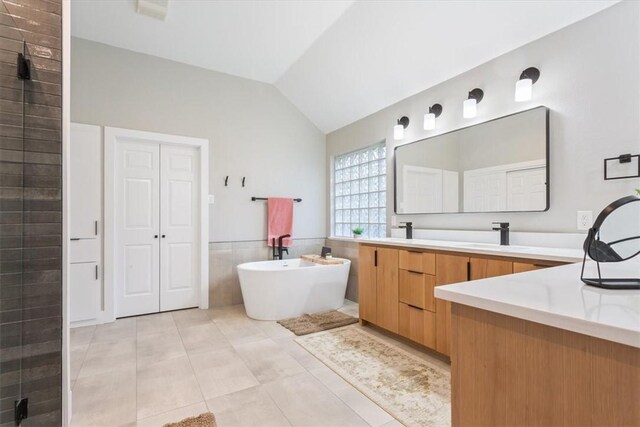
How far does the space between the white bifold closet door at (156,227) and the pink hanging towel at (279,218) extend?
0.89 m

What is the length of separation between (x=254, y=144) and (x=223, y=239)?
129 cm

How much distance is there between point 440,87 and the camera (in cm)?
294

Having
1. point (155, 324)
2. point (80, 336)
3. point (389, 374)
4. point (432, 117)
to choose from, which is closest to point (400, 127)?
point (432, 117)

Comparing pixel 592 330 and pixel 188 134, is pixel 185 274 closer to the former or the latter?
pixel 188 134

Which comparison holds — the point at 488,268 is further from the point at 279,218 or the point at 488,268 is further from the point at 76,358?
the point at 76,358

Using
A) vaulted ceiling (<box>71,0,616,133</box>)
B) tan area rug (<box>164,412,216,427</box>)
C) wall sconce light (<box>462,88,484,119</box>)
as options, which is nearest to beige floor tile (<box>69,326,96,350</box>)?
tan area rug (<box>164,412,216,427</box>)

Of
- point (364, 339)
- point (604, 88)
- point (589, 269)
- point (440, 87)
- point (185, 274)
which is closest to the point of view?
point (589, 269)

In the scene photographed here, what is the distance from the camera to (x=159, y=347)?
2619 mm

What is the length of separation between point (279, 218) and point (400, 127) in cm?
190

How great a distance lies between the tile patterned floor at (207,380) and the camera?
171 centimetres

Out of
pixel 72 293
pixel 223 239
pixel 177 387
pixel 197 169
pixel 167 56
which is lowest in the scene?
pixel 177 387

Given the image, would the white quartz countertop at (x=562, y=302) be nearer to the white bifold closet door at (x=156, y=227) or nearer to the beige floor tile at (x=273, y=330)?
the beige floor tile at (x=273, y=330)

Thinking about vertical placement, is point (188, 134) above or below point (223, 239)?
above

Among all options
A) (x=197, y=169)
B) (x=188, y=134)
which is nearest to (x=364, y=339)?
(x=197, y=169)
